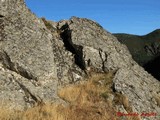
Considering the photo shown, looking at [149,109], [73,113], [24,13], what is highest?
[24,13]

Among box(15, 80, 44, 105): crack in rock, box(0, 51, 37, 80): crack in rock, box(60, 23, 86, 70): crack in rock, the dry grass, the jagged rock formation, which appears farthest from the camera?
box(60, 23, 86, 70): crack in rock

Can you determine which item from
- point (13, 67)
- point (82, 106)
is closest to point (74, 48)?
point (13, 67)

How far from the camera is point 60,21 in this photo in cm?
2728

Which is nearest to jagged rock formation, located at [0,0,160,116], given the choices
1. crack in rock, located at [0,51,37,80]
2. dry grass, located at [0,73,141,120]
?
crack in rock, located at [0,51,37,80]

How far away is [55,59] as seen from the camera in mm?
21406

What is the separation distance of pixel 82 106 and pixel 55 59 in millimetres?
5199

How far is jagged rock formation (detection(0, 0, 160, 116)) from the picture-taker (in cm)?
1684

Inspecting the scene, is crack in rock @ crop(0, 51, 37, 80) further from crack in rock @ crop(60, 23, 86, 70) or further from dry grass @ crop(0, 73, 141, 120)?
crack in rock @ crop(60, 23, 86, 70)

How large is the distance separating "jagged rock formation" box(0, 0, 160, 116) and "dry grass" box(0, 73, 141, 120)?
2.16 ft

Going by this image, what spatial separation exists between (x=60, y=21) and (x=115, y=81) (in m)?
8.88

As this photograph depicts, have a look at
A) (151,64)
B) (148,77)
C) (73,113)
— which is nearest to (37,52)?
(73,113)

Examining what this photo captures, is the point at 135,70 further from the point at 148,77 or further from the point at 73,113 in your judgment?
the point at 73,113

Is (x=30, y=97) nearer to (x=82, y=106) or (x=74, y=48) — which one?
(x=82, y=106)

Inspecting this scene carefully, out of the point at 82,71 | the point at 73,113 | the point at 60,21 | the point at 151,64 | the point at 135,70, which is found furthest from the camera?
the point at 151,64
